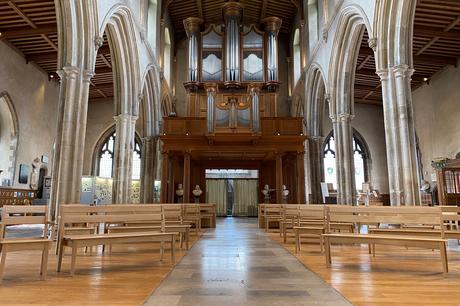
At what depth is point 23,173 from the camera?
1285cm

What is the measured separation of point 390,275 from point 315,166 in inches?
428

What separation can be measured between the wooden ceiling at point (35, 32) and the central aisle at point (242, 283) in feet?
31.2

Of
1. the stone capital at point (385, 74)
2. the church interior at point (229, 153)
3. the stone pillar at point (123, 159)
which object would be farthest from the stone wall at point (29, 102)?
the stone capital at point (385, 74)

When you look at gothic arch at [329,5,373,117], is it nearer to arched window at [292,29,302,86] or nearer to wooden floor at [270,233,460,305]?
arched window at [292,29,302,86]

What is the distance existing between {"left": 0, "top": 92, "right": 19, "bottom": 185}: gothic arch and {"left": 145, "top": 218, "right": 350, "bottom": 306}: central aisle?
1109cm

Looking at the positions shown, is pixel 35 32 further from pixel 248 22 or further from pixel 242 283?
pixel 242 283

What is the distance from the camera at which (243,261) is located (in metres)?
3.87

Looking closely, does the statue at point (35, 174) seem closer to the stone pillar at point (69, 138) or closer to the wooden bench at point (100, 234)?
the stone pillar at point (69, 138)

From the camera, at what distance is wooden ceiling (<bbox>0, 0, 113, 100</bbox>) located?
9.79 m

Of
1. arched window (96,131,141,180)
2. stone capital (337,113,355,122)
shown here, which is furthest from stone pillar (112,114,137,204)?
arched window (96,131,141,180)

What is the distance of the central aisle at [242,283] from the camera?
7.63ft

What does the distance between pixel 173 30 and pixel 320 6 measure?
26.9 ft

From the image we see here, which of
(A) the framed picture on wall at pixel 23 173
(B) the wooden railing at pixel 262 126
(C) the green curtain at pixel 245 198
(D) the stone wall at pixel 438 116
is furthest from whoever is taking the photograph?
(C) the green curtain at pixel 245 198

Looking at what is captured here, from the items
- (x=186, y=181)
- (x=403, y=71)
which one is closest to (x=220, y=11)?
(x=186, y=181)
